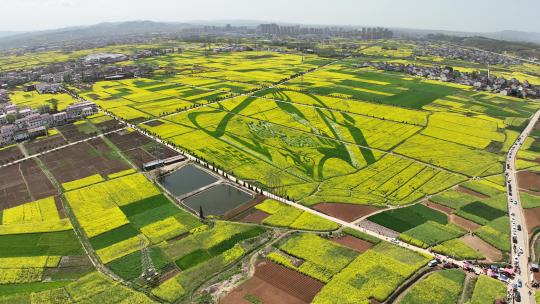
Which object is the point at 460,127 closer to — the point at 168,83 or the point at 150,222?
the point at 150,222

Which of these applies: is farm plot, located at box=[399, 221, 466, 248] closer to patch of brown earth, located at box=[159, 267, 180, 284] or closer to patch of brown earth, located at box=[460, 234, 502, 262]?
patch of brown earth, located at box=[460, 234, 502, 262]

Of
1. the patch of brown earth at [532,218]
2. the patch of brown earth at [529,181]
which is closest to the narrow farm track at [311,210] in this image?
the patch of brown earth at [532,218]

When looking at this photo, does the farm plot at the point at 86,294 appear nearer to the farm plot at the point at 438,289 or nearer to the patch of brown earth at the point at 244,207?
the patch of brown earth at the point at 244,207

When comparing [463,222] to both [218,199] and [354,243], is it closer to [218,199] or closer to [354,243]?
[354,243]

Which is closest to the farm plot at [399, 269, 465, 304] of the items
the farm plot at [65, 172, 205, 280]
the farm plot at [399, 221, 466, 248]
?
the farm plot at [399, 221, 466, 248]

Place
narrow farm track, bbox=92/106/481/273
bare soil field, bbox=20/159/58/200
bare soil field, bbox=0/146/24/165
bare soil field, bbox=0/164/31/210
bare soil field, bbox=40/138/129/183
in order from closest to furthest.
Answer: narrow farm track, bbox=92/106/481/273 → bare soil field, bbox=0/164/31/210 → bare soil field, bbox=20/159/58/200 → bare soil field, bbox=40/138/129/183 → bare soil field, bbox=0/146/24/165

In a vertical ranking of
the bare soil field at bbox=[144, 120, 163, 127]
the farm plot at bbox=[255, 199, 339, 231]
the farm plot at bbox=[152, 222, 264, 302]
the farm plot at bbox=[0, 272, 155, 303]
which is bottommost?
the farm plot at bbox=[0, 272, 155, 303]
